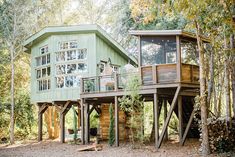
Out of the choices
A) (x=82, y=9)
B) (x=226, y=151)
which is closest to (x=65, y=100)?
(x=226, y=151)

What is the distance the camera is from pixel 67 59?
63.6ft

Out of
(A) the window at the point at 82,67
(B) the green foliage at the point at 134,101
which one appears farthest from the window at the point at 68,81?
(B) the green foliage at the point at 134,101

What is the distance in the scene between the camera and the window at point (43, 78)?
20078mm

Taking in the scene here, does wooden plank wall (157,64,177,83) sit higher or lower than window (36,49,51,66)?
lower

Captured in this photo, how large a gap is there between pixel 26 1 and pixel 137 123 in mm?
10733

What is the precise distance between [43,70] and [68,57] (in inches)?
82.9

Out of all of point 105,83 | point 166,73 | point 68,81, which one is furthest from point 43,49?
point 166,73

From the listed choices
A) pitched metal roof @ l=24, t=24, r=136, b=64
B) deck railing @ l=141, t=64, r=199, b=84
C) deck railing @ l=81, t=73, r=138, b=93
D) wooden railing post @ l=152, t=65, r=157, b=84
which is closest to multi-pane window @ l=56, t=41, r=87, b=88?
pitched metal roof @ l=24, t=24, r=136, b=64

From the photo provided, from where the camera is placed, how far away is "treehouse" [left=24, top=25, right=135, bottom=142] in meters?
18.9

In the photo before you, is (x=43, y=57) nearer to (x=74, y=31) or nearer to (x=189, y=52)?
(x=74, y=31)

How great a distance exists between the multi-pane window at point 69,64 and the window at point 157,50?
14.5 ft

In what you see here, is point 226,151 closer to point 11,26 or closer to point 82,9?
point 11,26

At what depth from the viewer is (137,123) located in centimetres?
1677

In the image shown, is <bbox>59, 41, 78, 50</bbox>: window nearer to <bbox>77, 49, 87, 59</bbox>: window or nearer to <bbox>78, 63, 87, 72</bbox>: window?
<bbox>77, 49, 87, 59</bbox>: window
